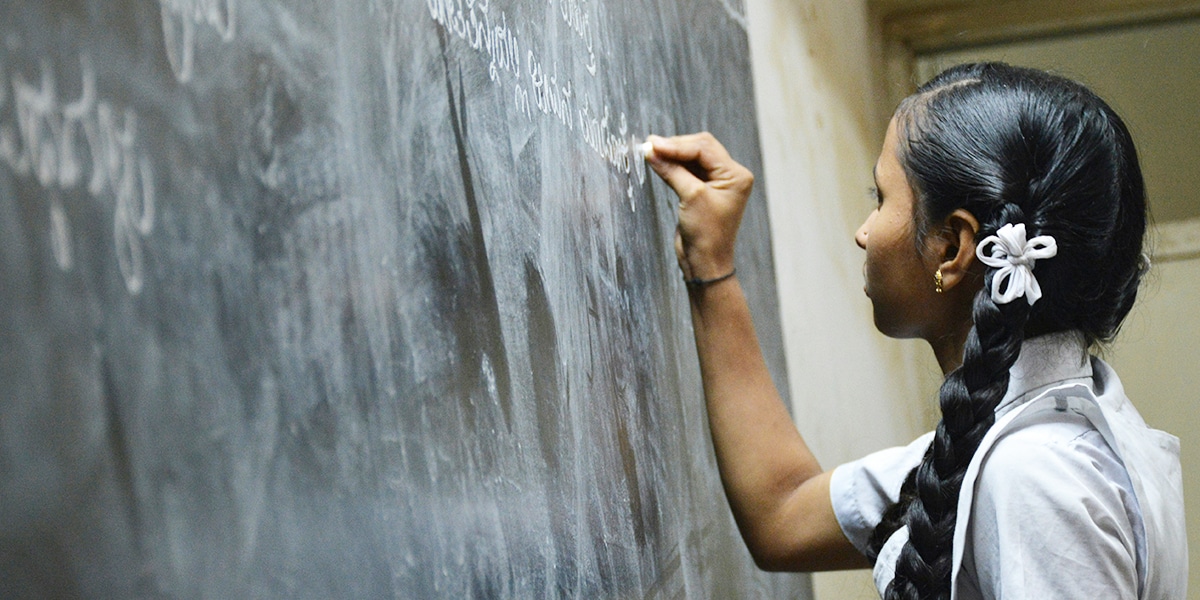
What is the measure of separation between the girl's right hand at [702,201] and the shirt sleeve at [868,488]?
240 mm

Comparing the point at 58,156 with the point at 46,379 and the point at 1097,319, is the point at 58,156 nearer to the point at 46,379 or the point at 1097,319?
the point at 46,379

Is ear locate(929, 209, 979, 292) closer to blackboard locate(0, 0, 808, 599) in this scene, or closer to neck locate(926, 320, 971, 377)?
neck locate(926, 320, 971, 377)

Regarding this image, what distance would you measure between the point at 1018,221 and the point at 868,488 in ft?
1.13

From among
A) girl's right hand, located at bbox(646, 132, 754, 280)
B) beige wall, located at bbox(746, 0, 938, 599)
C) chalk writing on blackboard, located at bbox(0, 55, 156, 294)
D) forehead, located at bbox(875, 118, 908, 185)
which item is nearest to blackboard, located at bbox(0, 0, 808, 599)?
chalk writing on blackboard, located at bbox(0, 55, 156, 294)

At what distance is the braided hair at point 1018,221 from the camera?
0.90m

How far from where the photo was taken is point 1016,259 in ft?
2.89

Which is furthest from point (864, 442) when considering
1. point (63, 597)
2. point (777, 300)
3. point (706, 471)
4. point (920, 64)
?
point (63, 597)

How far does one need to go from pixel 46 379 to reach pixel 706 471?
0.91 m

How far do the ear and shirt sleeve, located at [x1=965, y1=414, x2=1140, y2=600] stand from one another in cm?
16

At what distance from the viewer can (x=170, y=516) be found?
0.45m

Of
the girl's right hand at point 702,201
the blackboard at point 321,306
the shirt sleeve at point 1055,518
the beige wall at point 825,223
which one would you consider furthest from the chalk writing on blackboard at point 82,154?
the beige wall at point 825,223

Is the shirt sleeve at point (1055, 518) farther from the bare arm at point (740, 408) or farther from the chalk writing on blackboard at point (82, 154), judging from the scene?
the chalk writing on blackboard at point (82, 154)

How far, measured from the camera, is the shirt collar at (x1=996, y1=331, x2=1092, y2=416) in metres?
0.93

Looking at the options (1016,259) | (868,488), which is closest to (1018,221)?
(1016,259)
